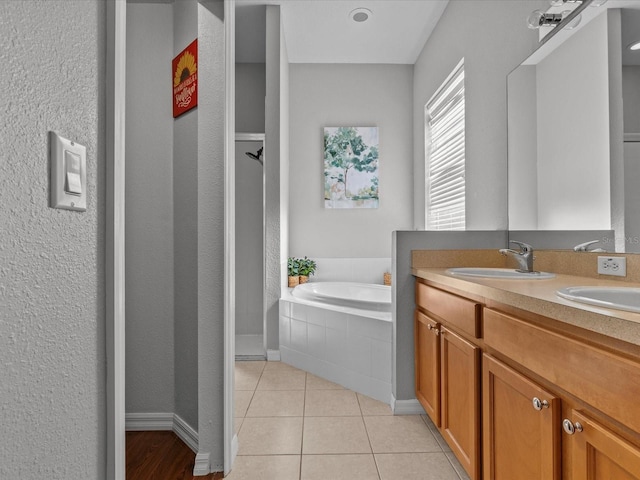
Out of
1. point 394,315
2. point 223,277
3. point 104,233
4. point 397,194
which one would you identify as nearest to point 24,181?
point 104,233

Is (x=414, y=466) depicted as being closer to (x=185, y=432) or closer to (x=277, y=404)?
(x=277, y=404)

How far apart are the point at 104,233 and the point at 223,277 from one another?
99 cm

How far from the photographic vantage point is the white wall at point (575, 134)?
1.49 meters

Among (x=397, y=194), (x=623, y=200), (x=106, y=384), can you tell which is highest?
(x=397, y=194)

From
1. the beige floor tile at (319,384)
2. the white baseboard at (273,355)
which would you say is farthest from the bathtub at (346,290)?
the beige floor tile at (319,384)

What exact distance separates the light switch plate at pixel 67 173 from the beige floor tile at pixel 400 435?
1.75m

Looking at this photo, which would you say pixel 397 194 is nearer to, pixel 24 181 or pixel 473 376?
pixel 473 376

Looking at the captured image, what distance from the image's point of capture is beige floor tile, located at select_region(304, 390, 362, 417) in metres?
2.15

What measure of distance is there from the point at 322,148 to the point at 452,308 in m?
2.68

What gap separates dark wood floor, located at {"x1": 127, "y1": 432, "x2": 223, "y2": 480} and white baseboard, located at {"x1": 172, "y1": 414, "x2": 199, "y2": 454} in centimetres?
2

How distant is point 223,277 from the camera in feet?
5.19

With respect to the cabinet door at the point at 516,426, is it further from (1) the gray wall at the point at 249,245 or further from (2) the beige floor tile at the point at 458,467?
(1) the gray wall at the point at 249,245

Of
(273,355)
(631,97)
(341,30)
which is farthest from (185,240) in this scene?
(341,30)

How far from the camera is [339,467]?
5.40 ft
